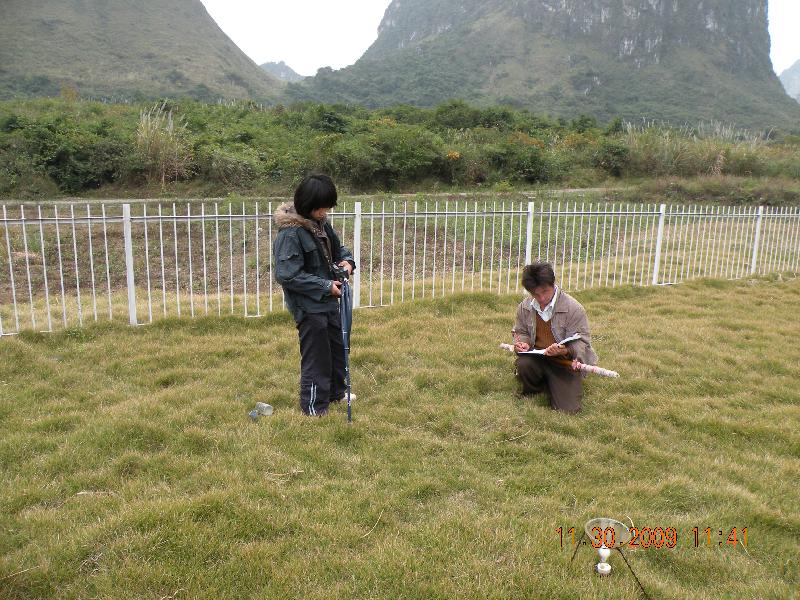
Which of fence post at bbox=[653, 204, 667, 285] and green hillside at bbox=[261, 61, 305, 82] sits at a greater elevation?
green hillside at bbox=[261, 61, 305, 82]

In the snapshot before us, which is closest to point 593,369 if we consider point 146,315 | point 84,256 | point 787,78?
point 146,315

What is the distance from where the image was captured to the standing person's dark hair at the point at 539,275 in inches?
162

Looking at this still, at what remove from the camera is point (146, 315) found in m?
6.23

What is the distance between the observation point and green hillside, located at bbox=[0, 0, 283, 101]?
43250mm

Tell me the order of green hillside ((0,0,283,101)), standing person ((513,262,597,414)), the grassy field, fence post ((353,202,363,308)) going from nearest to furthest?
the grassy field
standing person ((513,262,597,414))
fence post ((353,202,363,308))
green hillside ((0,0,283,101))

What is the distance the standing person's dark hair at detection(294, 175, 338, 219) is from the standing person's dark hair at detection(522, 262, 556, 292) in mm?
1545

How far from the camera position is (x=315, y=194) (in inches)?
149

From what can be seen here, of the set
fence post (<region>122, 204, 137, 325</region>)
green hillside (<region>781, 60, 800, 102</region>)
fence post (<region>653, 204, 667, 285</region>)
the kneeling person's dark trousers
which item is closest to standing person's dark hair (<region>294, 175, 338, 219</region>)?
the kneeling person's dark trousers

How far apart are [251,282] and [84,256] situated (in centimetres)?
382

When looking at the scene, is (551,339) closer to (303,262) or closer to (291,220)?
(303,262)

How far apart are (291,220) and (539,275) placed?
1839mm
